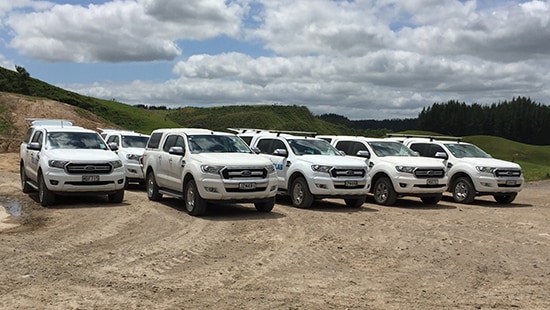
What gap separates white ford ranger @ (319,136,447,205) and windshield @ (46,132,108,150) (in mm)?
7038

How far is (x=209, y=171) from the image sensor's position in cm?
1140

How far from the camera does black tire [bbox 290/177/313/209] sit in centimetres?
1323

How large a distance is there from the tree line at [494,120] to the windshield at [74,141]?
4789 inches

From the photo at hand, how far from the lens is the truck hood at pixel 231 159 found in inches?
455

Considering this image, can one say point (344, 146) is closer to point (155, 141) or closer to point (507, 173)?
point (507, 173)

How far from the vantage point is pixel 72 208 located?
41.8 ft

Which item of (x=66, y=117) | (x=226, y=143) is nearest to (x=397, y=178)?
(x=226, y=143)

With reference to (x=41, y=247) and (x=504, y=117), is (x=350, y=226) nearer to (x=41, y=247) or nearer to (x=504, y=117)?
(x=41, y=247)

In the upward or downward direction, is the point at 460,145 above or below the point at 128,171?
above

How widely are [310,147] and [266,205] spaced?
9.62 feet

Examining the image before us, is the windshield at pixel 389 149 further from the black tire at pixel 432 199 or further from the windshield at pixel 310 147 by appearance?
the windshield at pixel 310 147

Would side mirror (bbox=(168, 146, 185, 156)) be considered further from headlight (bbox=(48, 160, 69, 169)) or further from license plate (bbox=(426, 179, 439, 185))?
license plate (bbox=(426, 179, 439, 185))

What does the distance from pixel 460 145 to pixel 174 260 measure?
12.6 m

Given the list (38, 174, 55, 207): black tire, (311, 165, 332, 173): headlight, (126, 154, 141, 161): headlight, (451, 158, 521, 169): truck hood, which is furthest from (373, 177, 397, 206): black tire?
(38, 174, 55, 207): black tire
